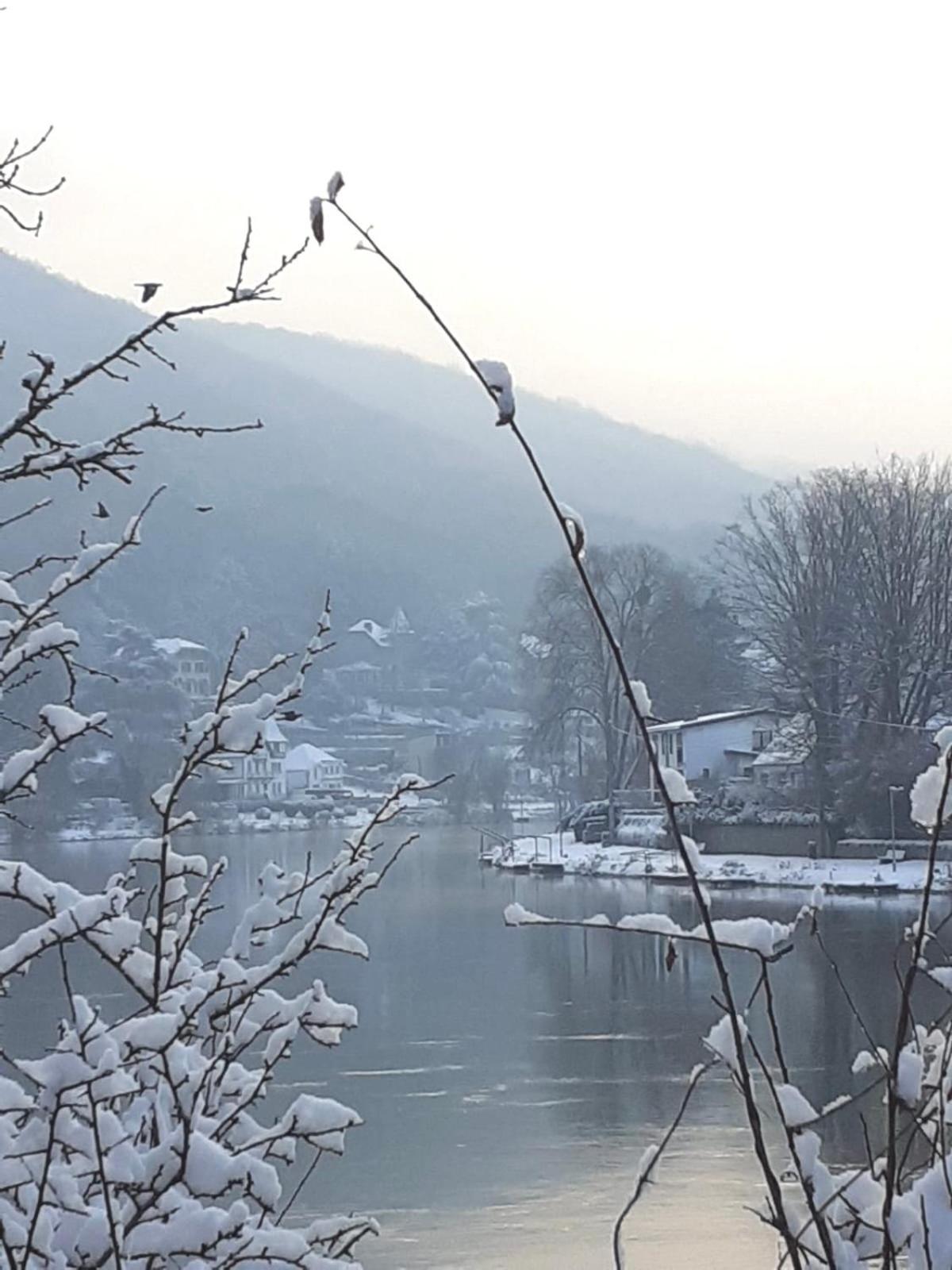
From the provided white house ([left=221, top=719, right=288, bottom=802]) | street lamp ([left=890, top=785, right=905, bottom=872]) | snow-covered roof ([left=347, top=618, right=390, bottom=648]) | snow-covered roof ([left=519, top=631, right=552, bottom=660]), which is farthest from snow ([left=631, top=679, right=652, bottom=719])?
snow-covered roof ([left=347, top=618, right=390, bottom=648])

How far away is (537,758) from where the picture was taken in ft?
176

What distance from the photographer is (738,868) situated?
30562 mm

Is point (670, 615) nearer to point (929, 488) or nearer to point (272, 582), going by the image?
point (929, 488)

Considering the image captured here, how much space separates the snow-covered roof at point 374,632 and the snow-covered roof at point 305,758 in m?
22.1

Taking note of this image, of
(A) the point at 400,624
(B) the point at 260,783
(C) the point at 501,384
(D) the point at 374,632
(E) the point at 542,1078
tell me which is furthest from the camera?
(A) the point at 400,624

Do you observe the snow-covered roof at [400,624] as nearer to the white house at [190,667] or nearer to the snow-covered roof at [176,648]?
the white house at [190,667]

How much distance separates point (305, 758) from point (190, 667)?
12.8m

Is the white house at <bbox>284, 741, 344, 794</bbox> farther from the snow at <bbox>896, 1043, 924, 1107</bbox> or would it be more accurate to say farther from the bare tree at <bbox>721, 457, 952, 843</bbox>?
the snow at <bbox>896, 1043, 924, 1107</bbox>

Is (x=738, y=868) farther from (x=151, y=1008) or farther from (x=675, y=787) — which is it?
(x=675, y=787)

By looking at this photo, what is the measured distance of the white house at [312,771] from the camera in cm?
7044

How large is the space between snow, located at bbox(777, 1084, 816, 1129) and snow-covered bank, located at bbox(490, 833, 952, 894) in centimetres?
2261

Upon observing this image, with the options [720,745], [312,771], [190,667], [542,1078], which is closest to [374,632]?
[312,771]

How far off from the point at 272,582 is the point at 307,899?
106018 millimetres

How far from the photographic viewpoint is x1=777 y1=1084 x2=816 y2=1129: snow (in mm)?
1155
